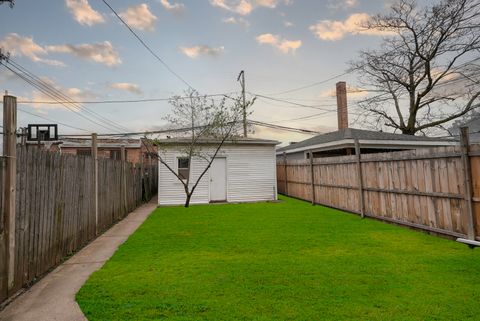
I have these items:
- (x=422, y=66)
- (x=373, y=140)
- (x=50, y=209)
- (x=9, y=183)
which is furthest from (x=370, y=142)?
(x=9, y=183)

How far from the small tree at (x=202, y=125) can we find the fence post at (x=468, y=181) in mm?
8977

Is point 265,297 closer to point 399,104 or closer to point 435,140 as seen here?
point 435,140

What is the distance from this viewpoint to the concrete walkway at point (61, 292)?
3127 mm

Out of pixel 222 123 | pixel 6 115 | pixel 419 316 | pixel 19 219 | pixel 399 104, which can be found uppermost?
pixel 399 104

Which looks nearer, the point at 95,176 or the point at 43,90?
the point at 95,176

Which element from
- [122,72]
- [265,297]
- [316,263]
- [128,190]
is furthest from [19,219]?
[122,72]

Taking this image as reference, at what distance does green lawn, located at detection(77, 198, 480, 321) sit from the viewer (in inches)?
121

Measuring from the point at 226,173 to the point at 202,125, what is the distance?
2700mm

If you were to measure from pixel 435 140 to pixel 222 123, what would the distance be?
12992 millimetres

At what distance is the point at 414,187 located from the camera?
703 centimetres

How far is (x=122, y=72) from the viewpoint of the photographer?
563 inches

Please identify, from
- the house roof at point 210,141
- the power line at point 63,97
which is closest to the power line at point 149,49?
the house roof at point 210,141

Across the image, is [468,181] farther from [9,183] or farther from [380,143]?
[380,143]

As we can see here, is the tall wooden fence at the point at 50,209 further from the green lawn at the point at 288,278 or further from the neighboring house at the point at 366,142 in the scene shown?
the neighboring house at the point at 366,142
